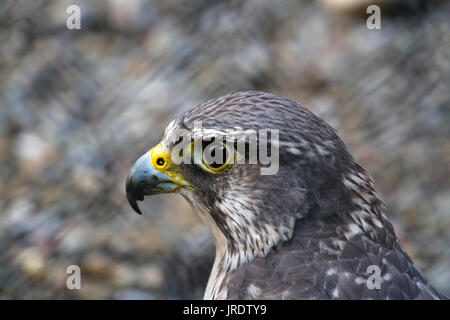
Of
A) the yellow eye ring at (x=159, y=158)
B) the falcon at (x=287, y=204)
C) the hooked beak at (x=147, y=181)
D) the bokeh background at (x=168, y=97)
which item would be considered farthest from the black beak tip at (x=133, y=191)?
the bokeh background at (x=168, y=97)

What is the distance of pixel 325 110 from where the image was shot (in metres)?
5.65

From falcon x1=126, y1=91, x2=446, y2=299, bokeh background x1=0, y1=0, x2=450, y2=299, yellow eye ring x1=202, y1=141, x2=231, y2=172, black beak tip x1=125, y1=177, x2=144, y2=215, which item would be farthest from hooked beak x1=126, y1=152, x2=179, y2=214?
bokeh background x1=0, y1=0, x2=450, y2=299

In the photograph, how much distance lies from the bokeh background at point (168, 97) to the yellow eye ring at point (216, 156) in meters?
2.13

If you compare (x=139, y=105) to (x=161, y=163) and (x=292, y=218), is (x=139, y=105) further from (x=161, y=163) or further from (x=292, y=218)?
(x=292, y=218)

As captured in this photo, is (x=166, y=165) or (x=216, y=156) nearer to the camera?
(x=216, y=156)

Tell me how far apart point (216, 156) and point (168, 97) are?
281 cm

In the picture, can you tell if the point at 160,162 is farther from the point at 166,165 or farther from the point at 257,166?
the point at 257,166

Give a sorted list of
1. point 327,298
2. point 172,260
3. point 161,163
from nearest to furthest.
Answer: point 327,298 < point 161,163 < point 172,260

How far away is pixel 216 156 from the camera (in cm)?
290

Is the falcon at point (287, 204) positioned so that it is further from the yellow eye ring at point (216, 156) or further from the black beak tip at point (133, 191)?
the black beak tip at point (133, 191)

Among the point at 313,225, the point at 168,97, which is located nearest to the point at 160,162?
the point at 313,225
